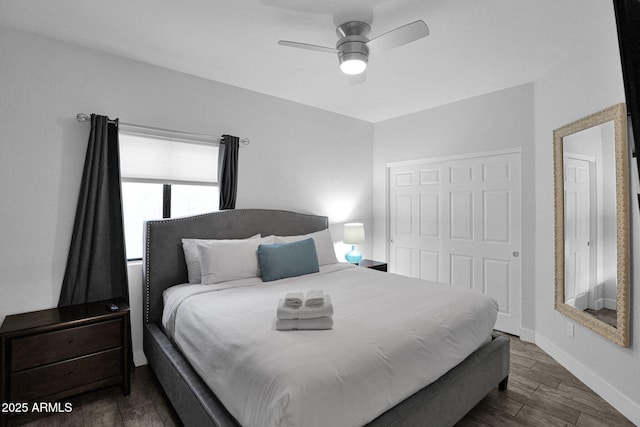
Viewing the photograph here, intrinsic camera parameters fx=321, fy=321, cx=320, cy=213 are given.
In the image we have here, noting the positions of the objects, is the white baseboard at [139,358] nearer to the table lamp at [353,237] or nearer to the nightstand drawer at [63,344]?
the nightstand drawer at [63,344]

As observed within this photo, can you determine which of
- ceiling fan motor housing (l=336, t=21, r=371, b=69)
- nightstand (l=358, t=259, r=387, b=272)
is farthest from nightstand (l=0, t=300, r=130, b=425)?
nightstand (l=358, t=259, r=387, b=272)

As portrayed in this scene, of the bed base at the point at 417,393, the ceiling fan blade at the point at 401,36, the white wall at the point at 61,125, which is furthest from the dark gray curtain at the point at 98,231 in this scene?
the ceiling fan blade at the point at 401,36

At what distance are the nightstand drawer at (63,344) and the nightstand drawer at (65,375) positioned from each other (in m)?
0.04

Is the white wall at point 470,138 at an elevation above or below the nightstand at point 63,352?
above

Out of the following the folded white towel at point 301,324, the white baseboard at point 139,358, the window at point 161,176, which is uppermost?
the window at point 161,176

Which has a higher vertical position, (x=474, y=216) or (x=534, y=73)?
(x=534, y=73)

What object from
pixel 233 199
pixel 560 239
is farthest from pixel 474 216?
pixel 233 199

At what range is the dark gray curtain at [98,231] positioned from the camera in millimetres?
2479

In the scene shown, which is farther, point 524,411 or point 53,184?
point 53,184

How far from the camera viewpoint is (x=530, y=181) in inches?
132

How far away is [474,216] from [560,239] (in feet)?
3.24

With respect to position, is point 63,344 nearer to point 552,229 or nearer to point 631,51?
point 631,51

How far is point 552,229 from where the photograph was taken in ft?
10.0

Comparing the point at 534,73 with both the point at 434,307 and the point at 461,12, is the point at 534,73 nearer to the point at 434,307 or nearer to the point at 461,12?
the point at 461,12
